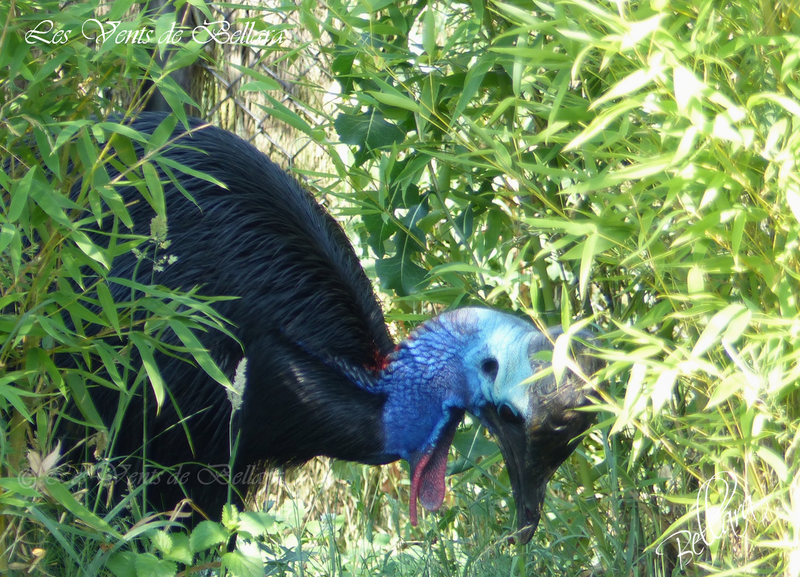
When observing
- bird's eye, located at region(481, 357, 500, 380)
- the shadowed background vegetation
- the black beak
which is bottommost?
the black beak

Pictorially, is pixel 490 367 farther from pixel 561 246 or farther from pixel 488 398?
pixel 561 246

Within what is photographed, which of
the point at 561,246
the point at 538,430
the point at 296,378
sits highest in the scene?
the point at 561,246

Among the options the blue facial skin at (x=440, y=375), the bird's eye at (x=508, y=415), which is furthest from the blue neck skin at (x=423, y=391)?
the bird's eye at (x=508, y=415)

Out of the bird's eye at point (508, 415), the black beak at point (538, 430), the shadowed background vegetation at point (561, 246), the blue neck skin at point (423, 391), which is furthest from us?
the blue neck skin at point (423, 391)

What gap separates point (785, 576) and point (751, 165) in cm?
74

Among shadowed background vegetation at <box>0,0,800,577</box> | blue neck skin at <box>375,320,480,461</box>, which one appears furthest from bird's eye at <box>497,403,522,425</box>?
shadowed background vegetation at <box>0,0,800,577</box>

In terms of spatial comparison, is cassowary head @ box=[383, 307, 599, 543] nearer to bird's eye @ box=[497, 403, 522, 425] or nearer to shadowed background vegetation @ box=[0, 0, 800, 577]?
bird's eye @ box=[497, 403, 522, 425]

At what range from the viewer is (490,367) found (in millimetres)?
2229

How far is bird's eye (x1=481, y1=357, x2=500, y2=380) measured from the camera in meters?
2.22

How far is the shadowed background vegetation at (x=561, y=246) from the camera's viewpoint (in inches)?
62.4

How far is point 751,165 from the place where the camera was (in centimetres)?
171

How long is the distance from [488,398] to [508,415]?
2.8 inches

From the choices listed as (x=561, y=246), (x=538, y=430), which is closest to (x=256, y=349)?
(x=538, y=430)

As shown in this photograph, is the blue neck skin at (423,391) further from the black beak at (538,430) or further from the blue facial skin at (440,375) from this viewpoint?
the black beak at (538,430)
